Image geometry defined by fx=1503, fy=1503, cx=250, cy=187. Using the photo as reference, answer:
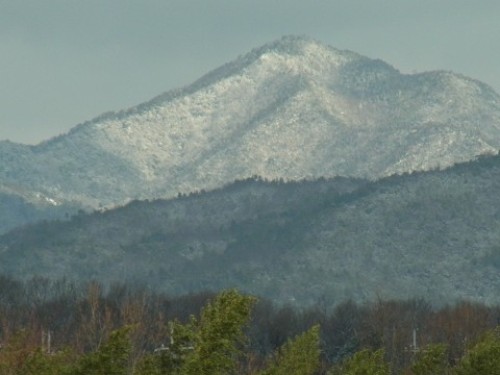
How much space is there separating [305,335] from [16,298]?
11848 centimetres

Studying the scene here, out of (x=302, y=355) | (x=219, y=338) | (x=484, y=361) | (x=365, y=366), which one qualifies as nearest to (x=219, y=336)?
(x=219, y=338)

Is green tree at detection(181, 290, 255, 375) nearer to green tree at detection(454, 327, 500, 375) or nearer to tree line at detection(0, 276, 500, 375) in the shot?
tree line at detection(0, 276, 500, 375)

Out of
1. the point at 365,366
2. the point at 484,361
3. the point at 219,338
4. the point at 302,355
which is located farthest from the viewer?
the point at 302,355

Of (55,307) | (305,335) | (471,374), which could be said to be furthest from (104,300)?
(471,374)

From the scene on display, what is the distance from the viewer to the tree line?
3803 cm

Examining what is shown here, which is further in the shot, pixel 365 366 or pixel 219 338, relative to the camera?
pixel 365 366

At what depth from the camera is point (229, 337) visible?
3647 cm

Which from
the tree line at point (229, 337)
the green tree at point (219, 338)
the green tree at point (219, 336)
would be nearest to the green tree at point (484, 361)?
the tree line at point (229, 337)

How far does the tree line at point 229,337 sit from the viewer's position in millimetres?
38031

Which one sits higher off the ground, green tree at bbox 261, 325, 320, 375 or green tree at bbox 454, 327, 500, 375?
green tree at bbox 261, 325, 320, 375

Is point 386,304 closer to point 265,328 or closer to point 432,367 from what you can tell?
point 265,328

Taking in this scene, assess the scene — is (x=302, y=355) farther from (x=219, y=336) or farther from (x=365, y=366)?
(x=219, y=336)

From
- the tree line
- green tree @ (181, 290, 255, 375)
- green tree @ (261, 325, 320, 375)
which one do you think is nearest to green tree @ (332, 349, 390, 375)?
the tree line

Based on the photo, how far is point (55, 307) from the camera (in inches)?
6137
